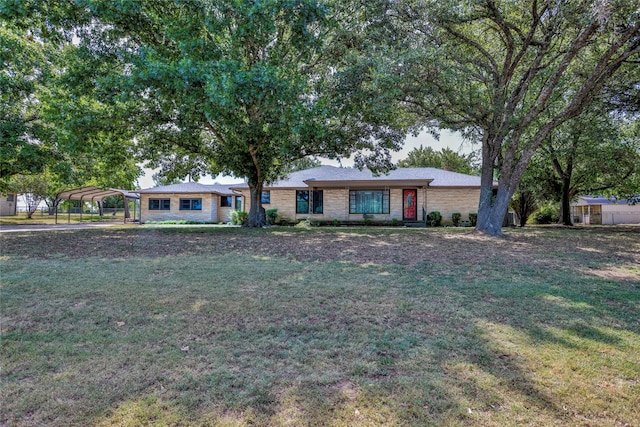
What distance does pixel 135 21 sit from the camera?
35.9 feet

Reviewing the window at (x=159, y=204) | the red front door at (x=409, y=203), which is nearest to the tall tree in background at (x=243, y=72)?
the red front door at (x=409, y=203)

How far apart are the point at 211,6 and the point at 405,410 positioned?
11.4 metres

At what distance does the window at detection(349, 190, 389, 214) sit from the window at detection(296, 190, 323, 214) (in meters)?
1.97

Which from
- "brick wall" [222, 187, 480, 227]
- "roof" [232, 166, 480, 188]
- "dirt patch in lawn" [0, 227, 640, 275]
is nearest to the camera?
"dirt patch in lawn" [0, 227, 640, 275]

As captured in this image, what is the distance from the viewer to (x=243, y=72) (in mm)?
9523

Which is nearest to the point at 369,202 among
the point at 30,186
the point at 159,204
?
the point at 159,204

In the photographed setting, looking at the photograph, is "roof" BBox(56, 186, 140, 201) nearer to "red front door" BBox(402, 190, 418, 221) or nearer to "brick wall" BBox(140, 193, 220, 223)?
"brick wall" BBox(140, 193, 220, 223)

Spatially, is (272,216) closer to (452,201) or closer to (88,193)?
(452,201)

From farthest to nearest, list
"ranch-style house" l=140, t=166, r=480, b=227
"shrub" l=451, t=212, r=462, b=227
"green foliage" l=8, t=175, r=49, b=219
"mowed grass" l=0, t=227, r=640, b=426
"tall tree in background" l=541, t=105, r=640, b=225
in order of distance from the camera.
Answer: "green foliage" l=8, t=175, r=49, b=219, "ranch-style house" l=140, t=166, r=480, b=227, "shrub" l=451, t=212, r=462, b=227, "tall tree in background" l=541, t=105, r=640, b=225, "mowed grass" l=0, t=227, r=640, b=426

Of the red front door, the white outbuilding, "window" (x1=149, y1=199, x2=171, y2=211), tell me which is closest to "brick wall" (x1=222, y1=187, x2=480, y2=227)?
the red front door

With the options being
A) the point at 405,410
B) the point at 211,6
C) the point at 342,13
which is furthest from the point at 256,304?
the point at 342,13

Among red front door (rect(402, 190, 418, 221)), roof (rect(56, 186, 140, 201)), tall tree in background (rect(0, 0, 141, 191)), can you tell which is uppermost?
tall tree in background (rect(0, 0, 141, 191))

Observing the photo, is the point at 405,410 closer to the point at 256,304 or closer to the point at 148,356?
the point at 148,356

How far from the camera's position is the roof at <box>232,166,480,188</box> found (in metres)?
19.7
